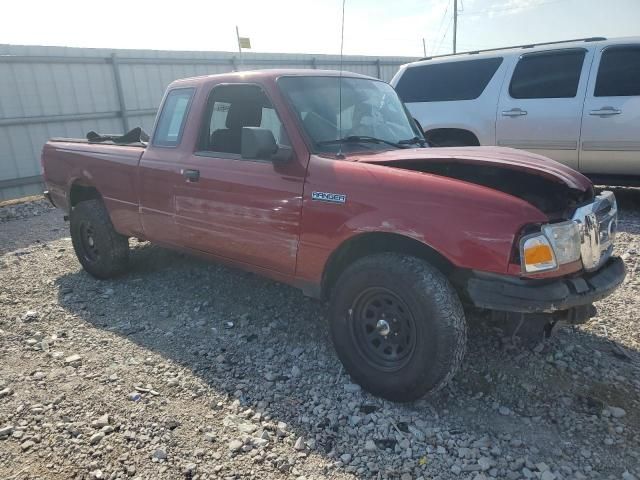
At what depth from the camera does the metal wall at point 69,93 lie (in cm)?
959

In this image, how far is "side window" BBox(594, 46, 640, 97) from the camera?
19.6ft

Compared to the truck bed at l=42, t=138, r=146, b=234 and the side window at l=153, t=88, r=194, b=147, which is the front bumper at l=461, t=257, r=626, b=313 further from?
the truck bed at l=42, t=138, r=146, b=234

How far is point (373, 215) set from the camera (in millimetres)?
2812

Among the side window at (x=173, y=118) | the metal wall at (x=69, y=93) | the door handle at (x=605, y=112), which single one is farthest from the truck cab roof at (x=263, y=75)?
the metal wall at (x=69, y=93)

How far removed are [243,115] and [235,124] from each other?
0.11 meters

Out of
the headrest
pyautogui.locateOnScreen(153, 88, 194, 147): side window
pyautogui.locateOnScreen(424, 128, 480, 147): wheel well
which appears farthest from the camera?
pyautogui.locateOnScreen(424, 128, 480, 147): wheel well

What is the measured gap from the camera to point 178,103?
420 cm

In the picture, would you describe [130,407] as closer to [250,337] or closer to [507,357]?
[250,337]

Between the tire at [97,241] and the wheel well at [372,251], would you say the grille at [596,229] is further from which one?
the tire at [97,241]

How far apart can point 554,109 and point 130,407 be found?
6040 mm

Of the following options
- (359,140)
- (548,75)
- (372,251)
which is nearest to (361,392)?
(372,251)

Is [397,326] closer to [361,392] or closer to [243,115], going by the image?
[361,392]

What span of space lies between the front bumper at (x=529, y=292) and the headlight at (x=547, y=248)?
0.09 meters

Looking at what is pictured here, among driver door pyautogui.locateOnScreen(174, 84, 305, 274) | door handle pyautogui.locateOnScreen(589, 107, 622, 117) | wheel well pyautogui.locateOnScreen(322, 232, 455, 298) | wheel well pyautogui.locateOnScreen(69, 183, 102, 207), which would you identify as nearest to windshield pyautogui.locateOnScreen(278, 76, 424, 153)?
driver door pyautogui.locateOnScreen(174, 84, 305, 274)
